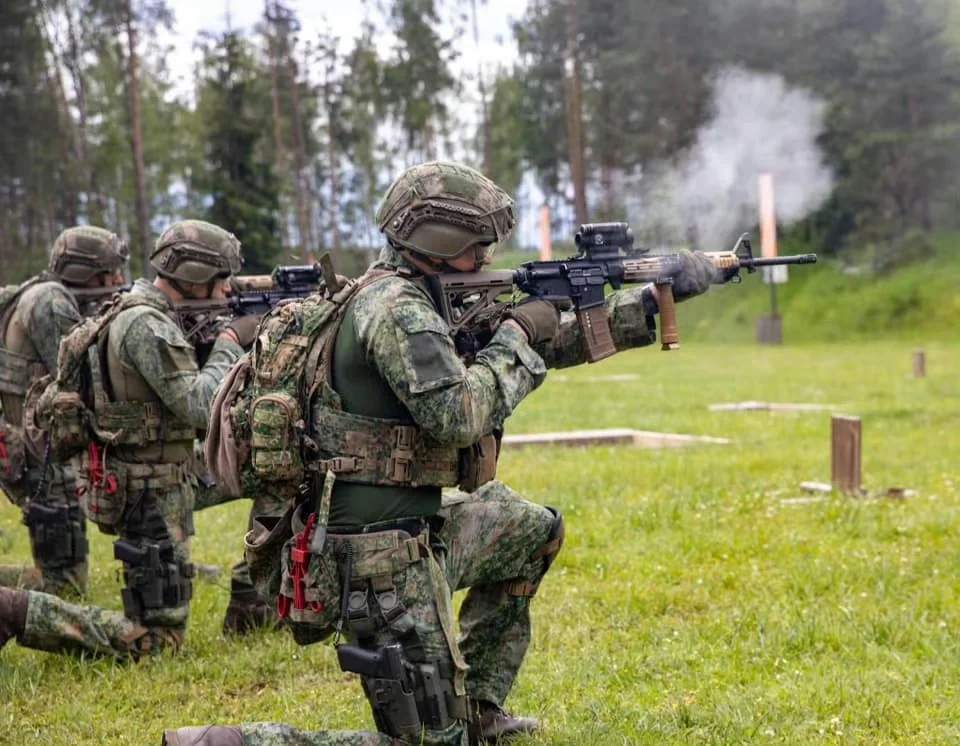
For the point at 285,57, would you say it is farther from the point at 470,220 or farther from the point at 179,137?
the point at 470,220

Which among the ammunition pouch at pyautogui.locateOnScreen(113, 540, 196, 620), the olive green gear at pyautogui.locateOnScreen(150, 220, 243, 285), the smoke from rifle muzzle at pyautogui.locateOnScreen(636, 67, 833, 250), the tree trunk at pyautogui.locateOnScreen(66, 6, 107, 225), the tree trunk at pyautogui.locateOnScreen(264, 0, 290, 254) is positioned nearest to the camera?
the ammunition pouch at pyautogui.locateOnScreen(113, 540, 196, 620)

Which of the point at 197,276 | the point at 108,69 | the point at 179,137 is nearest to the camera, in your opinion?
the point at 197,276

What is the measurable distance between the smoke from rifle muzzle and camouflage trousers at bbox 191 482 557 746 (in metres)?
11.3

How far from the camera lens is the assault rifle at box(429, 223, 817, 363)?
14.6 ft

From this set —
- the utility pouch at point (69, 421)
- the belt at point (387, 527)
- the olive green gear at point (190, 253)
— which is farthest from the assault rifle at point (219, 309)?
the belt at point (387, 527)

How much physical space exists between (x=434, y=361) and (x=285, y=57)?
3330 centimetres

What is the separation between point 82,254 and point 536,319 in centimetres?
459

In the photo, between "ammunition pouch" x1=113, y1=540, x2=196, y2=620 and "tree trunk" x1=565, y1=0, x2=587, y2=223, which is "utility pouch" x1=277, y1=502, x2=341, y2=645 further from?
"tree trunk" x1=565, y1=0, x2=587, y2=223

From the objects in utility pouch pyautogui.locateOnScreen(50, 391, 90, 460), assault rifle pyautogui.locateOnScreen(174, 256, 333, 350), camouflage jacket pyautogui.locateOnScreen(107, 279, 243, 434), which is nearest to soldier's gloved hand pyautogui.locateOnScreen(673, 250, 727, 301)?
assault rifle pyautogui.locateOnScreen(174, 256, 333, 350)

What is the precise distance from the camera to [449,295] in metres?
4.38

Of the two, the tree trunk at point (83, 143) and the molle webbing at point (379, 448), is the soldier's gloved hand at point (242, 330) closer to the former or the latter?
the molle webbing at point (379, 448)

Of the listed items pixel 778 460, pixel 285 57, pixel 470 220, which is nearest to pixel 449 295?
pixel 470 220

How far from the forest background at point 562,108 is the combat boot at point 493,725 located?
18214 millimetres

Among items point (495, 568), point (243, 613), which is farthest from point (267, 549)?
point (243, 613)
